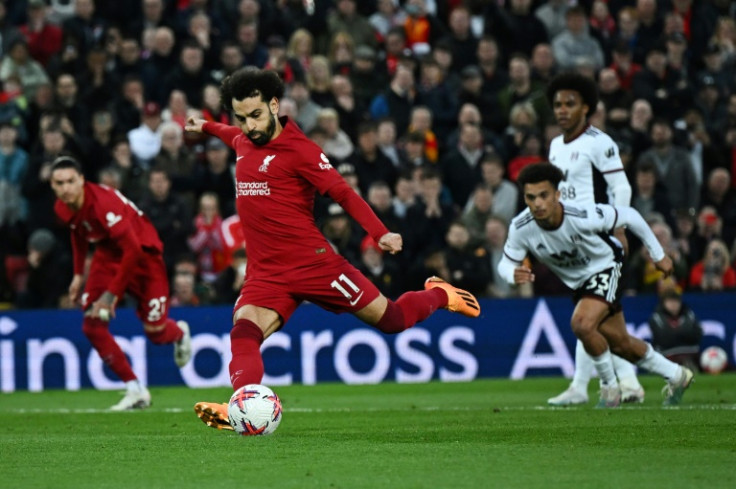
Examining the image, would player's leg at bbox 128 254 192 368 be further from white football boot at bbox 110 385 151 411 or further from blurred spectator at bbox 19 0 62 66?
blurred spectator at bbox 19 0 62 66

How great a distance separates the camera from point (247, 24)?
20.3 m

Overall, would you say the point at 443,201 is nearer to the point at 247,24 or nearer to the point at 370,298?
the point at 247,24

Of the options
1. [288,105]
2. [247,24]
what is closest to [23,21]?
[247,24]

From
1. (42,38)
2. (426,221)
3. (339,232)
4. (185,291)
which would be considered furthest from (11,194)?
(426,221)

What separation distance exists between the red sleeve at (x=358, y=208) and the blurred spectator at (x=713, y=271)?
33.2ft

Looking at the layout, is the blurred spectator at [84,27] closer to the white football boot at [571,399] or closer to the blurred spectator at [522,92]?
the blurred spectator at [522,92]

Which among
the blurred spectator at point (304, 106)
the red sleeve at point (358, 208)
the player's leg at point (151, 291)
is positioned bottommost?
the player's leg at point (151, 291)

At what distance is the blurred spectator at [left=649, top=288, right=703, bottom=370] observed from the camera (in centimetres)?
1661

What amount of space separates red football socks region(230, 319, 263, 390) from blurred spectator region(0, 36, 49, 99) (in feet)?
37.6

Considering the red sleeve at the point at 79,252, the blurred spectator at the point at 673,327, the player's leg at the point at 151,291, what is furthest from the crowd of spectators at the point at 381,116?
the red sleeve at the point at 79,252

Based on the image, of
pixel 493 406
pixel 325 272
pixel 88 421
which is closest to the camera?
pixel 325 272

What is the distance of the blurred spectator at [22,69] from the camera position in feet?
64.5

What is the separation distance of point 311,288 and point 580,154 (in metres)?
3.77

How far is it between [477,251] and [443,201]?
1527mm
